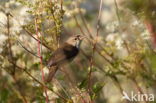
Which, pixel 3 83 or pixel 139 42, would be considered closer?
pixel 139 42

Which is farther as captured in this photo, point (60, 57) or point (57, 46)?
point (60, 57)

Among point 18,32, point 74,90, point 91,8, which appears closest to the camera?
point 74,90

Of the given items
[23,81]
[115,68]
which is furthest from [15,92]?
[115,68]

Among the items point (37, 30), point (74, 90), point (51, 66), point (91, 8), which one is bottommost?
point (74, 90)

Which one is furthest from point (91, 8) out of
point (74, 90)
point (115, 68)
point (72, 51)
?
point (74, 90)

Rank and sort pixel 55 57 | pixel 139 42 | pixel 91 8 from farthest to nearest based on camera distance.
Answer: pixel 91 8
pixel 139 42
pixel 55 57

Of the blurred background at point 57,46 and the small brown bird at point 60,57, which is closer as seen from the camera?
the blurred background at point 57,46

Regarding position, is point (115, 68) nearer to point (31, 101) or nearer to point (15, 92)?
point (31, 101)

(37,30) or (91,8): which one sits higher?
(91,8)

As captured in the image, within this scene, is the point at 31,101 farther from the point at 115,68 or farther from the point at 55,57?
the point at 55,57

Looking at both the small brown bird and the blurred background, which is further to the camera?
the small brown bird
